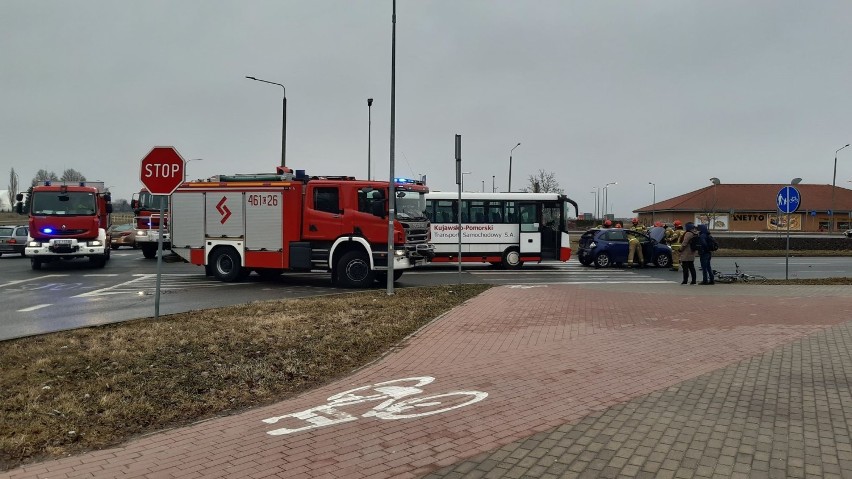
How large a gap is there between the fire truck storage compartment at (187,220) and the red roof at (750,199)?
6733 cm

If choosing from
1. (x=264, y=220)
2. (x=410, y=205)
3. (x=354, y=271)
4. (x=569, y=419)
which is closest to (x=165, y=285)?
(x=264, y=220)

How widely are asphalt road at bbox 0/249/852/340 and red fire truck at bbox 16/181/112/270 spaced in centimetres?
73

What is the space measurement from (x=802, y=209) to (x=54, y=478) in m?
84.2

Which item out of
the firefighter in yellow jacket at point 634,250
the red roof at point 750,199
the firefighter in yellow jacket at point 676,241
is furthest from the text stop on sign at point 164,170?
the red roof at point 750,199

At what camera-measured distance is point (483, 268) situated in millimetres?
24656

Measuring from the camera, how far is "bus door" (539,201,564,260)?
23.9m

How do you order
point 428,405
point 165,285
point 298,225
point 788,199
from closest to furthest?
1. point 428,405
2. point 298,225
3. point 165,285
4. point 788,199

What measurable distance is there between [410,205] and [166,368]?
10.7 meters

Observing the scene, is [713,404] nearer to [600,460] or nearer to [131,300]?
[600,460]

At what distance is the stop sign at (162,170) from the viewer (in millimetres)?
10117

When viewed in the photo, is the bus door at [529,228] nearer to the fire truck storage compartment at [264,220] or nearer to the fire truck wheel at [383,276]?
the fire truck wheel at [383,276]

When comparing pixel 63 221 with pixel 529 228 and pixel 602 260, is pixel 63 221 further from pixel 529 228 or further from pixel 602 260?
pixel 602 260

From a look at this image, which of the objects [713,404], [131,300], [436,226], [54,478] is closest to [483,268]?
[436,226]

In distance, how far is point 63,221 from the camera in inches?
853
